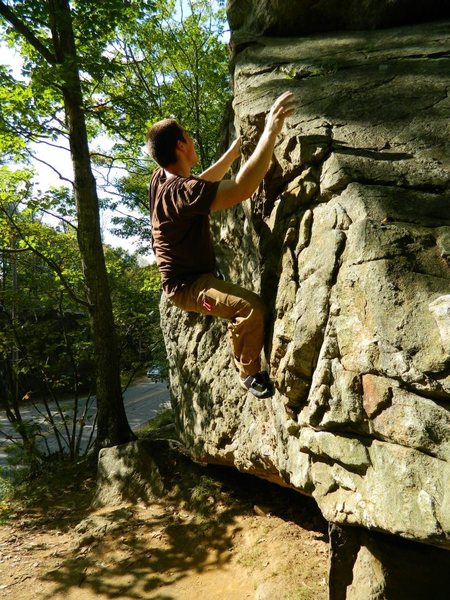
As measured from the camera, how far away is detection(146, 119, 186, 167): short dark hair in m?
3.51

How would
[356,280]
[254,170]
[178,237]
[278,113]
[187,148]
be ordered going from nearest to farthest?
[356,280], [254,170], [278,113], [178,237], [187,148]

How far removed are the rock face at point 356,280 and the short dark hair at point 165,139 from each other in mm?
726

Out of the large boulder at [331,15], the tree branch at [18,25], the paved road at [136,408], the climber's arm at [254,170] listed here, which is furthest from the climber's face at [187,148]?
the paved road at [136,408]

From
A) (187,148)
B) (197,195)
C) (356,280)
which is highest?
(187,148)

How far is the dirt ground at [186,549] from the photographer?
4.18m

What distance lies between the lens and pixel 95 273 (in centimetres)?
840

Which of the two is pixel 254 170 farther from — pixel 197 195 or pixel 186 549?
pixel 186 549

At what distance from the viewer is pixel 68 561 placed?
518cm

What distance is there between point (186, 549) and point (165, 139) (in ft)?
14.1

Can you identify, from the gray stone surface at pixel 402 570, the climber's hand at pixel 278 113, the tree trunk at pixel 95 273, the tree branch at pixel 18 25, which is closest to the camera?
the gray stone surface at pixel 402 570

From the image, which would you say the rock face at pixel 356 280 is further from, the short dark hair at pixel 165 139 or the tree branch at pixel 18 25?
the tree branch at pixel 18 25

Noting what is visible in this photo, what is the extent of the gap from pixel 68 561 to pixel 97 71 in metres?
7.73

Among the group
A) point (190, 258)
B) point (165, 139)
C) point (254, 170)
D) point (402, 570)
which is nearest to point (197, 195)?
point (254, 170)

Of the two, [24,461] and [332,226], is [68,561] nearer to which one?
[24,461]
